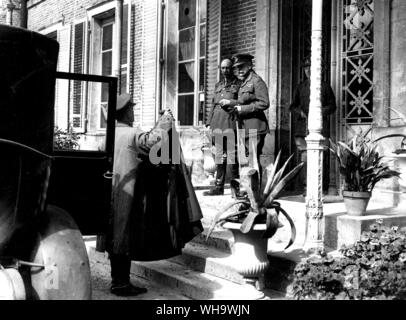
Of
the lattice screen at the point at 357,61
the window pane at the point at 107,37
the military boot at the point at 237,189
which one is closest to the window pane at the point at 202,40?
the lattice screen at the point at 357,61

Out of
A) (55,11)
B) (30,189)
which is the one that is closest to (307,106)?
(30,189)

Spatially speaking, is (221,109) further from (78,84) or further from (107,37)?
(78,84)

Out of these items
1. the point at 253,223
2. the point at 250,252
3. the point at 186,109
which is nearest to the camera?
the point at 253,223

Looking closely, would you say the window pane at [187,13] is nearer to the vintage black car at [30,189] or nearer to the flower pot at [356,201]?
the flower pot at [356,201]

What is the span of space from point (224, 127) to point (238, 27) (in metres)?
2.49

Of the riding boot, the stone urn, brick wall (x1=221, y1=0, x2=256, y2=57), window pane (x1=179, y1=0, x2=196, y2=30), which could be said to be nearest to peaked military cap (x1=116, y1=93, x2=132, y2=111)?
the riding boot

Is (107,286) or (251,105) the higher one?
(251,105)

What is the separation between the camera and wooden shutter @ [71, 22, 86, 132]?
47.1 feet

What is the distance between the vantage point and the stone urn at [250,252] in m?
4.46

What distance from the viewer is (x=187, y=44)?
11039 mm

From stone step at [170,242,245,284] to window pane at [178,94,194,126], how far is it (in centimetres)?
510

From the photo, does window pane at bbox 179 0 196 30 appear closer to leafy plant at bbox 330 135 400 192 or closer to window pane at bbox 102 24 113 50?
window pane at bbox 102 24 113 50

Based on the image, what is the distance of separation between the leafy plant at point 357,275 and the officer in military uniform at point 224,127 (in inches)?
165

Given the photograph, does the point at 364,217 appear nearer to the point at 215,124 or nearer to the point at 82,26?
the point at 215,124
